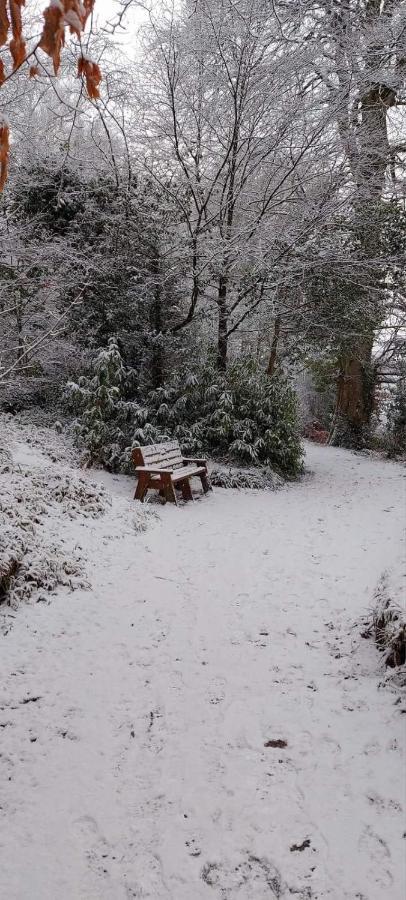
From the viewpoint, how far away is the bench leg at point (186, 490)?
7512 mm

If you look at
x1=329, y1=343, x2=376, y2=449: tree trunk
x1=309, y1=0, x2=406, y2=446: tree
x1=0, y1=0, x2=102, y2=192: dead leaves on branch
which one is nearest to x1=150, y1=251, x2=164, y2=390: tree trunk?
x1=309, y1=0, x2=406, y2=446: tree

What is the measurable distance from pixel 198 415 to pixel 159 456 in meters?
2.01

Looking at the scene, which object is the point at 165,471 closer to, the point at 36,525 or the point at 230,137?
the point at 36,525

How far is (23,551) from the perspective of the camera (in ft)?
14.4

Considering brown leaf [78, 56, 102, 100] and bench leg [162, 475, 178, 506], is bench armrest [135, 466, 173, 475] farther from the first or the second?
brown leaf [78, 56, 102, 100]

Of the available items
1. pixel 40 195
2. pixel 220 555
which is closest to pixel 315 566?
pixel 220 555

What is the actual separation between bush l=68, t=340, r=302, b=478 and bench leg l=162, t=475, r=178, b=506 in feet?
4.31

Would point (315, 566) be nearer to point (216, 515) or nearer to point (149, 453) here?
point (216, 515)

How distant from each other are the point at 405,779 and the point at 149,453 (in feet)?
18.4

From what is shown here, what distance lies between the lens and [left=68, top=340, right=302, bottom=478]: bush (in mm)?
8367

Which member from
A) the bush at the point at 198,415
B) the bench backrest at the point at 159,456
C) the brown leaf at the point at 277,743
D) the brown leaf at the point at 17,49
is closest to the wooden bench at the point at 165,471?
the bench backrest at the point at 159,456

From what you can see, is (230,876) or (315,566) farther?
(315,566)

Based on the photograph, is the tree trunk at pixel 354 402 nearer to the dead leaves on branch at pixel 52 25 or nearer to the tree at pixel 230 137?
the tree at pixel 230 137

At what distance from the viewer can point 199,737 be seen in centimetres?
280
